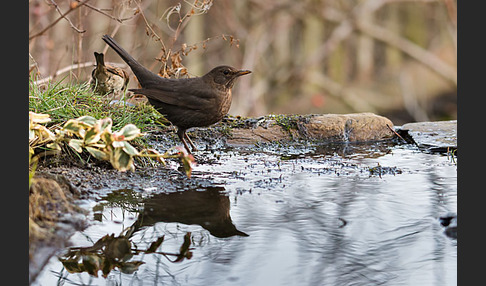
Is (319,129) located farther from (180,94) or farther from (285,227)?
(285,227)

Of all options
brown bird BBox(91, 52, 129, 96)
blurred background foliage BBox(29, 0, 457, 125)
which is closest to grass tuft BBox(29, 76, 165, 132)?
brown bird BBox(91, 52, 129, 96)

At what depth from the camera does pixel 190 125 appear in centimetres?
443

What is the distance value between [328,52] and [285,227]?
8241 mm

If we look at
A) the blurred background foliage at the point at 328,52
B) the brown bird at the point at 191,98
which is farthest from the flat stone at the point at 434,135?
the blurred background foliage at the point at 328,52

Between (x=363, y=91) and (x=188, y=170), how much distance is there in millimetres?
8571

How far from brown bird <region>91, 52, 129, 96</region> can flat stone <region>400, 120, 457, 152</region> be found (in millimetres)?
2696

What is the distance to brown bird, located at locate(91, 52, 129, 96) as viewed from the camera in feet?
16.4

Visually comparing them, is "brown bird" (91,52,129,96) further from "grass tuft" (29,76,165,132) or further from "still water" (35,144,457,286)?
"still water" (35,144,457,286)

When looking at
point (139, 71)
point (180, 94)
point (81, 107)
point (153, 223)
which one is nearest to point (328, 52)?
point (139, 71)

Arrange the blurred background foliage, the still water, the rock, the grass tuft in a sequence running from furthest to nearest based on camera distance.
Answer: the blurred background foliage
the rock
the grass tuft
the still water

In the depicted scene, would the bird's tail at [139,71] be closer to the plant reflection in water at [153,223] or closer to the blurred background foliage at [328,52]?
the plant reflection in water at [153,223]

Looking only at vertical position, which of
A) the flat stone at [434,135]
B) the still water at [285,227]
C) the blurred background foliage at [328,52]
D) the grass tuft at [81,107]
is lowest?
the still water at [285,227]

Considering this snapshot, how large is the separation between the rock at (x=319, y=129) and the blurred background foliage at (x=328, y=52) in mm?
3998

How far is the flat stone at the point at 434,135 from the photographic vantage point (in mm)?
4699
